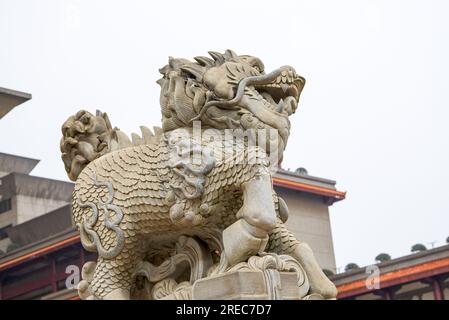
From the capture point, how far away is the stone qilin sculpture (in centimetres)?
502

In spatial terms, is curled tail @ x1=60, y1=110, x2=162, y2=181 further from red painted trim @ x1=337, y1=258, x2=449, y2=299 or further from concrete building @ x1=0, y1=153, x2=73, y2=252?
concrete building @ x1=0, y1=153, x2=73, y2=252

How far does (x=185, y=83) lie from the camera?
5.41 metres

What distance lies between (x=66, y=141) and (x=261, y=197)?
138 centimetres

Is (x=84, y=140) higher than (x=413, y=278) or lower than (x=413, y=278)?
lower

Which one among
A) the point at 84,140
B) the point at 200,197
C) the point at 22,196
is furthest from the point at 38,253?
the point at 200,197

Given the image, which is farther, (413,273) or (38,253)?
(38,253)

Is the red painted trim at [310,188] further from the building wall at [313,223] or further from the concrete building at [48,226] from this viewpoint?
the building wall at [313,223]

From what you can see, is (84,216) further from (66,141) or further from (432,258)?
(432,258)

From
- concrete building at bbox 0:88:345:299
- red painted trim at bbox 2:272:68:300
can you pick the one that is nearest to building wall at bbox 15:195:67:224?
concrete building at bbox 0:88:345:299

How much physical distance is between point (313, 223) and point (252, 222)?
19883 millimetres

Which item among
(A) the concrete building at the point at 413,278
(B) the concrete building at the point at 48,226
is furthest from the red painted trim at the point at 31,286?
(A) the concrete building at the point at 413,278

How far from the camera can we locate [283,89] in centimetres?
552

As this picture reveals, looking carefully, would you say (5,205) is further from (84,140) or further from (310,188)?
(84,140)

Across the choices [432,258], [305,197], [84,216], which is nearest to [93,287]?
[84,216]
